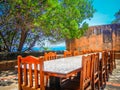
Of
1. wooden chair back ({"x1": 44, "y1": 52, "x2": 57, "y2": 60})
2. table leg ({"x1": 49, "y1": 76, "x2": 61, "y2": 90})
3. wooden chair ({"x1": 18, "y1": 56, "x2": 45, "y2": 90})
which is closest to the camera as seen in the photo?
wooden chair ({"x1": 18, "y1": 56, "x2": 45, "y2": 90})

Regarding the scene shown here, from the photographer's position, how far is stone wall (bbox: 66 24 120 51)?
40.1 ft

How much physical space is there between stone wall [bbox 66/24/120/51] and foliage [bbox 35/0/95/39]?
1459mm

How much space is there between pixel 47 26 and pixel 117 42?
732 centimetres

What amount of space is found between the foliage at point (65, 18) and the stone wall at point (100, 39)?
1.46 metres

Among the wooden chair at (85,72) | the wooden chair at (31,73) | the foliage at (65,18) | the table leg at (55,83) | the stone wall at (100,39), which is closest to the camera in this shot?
the wooden chair at (31,73)

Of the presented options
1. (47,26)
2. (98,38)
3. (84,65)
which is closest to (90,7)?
(98,38)

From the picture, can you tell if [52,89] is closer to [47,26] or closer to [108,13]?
[47,26]

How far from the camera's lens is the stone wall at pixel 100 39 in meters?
12.2

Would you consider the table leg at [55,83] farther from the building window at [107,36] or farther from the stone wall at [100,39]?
the building window at [107,36]

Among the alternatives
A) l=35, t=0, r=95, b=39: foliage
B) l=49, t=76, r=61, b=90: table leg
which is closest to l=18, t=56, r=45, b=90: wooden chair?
l=49, t=76, r=61, b=90: table leg

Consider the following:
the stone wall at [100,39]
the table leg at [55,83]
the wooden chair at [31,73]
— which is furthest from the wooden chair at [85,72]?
the stone wall at [100,39]

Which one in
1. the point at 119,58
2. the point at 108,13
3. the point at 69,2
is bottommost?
the point at 119,58

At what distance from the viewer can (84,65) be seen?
8.95 ft

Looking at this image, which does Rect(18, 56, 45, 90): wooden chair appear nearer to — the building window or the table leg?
the table leg
